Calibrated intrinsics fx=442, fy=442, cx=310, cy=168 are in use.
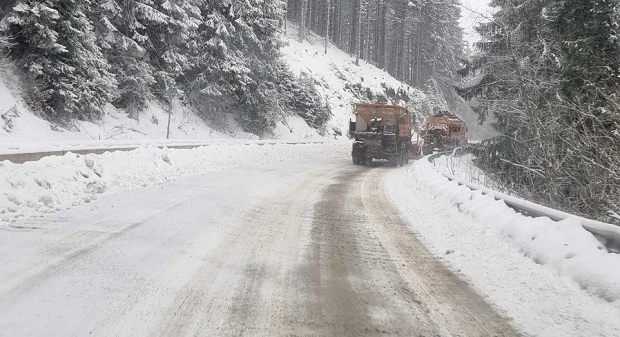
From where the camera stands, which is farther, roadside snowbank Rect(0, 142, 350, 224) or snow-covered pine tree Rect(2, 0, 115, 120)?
snow-covered pine tree Rect(2, 0, 115, 120)

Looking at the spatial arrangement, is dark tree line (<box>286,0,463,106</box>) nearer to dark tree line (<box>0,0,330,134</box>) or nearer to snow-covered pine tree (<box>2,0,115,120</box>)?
A: dark tree line (<box>0,0,330,134</box>)

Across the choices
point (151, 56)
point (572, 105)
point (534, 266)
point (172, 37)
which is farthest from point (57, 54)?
point (534, 266)

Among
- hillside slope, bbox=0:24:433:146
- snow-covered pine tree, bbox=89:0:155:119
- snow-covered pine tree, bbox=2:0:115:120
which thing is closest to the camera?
snow-covered pine tree, bbox=2:0:115:120

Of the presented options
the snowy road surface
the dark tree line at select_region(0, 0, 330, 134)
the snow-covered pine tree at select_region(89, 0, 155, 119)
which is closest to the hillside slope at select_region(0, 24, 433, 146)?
the dark tree line at select_region(0, 0, 330, 134)

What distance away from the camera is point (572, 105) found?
8555 millimetres

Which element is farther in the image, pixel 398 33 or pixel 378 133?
pixel 398 33

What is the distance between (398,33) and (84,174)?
2599 inches

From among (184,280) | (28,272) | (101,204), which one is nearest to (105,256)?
(28,272)

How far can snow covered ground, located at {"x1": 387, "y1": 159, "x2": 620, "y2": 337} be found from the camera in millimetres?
3551

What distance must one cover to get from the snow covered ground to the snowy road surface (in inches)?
10.1

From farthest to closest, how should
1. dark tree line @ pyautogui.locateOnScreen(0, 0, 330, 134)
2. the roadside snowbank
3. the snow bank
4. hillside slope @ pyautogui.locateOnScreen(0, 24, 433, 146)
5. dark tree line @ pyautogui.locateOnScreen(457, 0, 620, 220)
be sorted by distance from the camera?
hillside slope @ pyautogui.locateOnScreen(0, 24, 433, 146) → dark tree line @ pyautogui.locateOnScreen(0, 0, 330, 134) → dark tree line @ pyautogui.locateOnScreen(457, 0, 620, 220) → the roadside snowbank → the snow bank

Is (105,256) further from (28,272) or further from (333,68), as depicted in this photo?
(333,68)

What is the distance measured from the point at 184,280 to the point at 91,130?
702 inches

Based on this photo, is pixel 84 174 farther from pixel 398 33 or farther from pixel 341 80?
pixel 398 33
